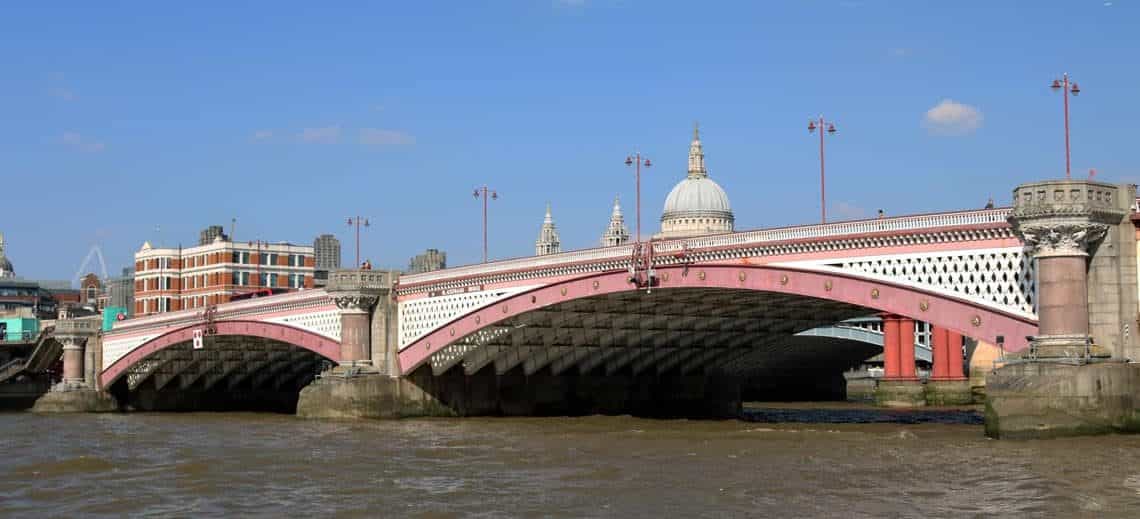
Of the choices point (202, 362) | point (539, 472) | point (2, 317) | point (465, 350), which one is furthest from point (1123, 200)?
point (2, 317)

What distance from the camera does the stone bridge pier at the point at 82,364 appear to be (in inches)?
3735

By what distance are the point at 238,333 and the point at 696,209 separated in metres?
Answer: 102

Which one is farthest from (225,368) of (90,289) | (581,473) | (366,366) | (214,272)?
(90,289)

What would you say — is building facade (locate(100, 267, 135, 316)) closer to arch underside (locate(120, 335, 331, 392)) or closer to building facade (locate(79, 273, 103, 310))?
building facade (locate(79, 273, 103, 310))

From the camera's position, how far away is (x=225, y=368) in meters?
94.2

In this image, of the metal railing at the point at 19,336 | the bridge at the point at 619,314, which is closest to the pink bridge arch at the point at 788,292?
the bridge at the point at 619,314

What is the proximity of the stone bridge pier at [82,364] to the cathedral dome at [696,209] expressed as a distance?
87.2 m

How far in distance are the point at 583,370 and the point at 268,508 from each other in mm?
40652

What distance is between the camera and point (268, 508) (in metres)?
30.7

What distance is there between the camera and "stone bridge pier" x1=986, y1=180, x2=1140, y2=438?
1479 inches

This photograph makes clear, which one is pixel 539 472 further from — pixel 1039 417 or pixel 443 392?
pixel 443 392

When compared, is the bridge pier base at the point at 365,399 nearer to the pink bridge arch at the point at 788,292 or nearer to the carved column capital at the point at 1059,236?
the pink bridge arch at the point at 788,292

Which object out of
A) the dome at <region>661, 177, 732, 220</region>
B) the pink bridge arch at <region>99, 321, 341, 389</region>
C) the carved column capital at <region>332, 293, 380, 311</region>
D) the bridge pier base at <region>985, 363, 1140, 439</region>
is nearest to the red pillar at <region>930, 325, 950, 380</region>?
the carved column capital at <region>332, 293, 380, 311</region>

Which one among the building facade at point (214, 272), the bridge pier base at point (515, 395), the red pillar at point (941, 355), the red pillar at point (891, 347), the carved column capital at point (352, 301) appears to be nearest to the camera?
the bridge pier base at point (515, 395)
